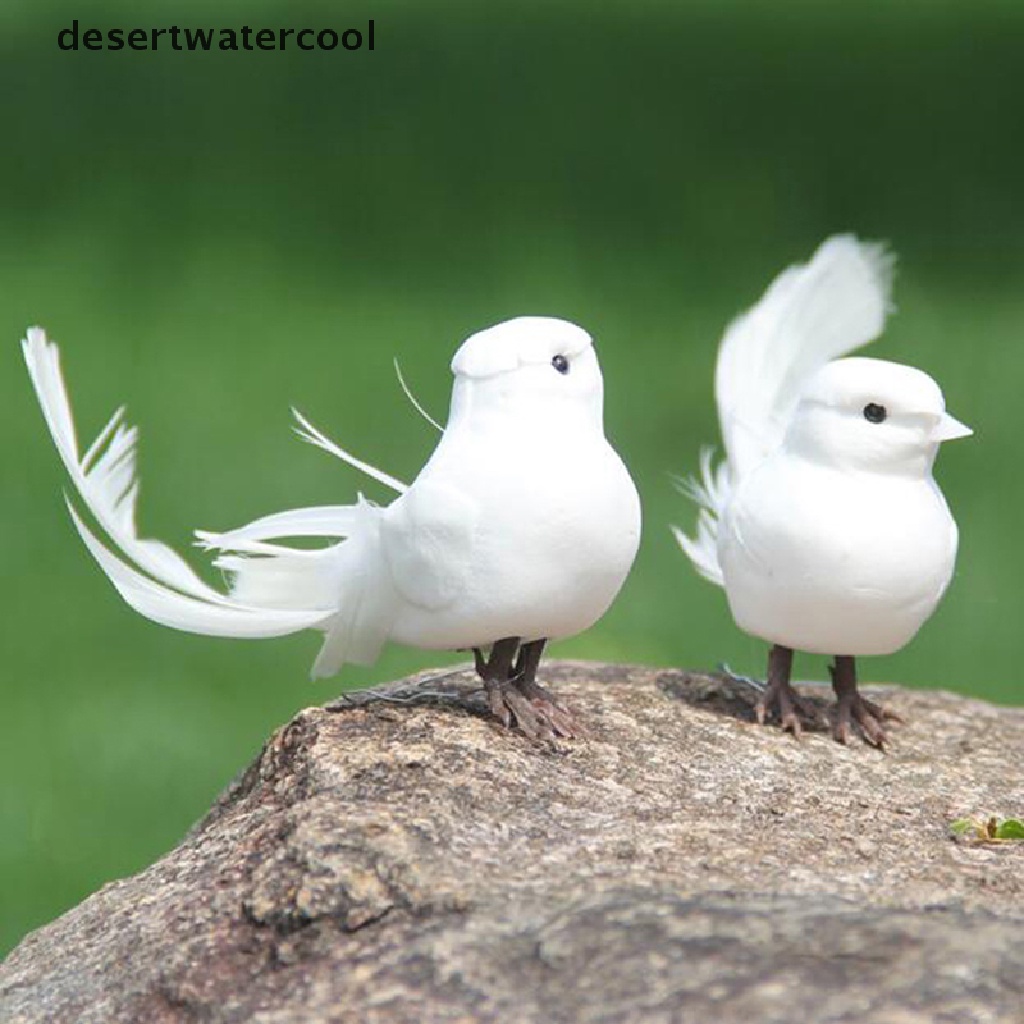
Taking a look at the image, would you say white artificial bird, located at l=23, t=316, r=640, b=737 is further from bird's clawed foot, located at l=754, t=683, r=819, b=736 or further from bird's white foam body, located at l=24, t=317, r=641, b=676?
bird's clawed foot, located at l=754, t=683, r=819, b=736

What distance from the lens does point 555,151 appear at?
7.33m

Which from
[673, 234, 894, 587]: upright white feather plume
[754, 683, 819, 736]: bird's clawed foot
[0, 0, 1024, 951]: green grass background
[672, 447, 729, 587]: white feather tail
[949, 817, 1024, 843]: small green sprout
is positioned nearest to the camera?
[949, 817, 1024, 843]: small green sprout

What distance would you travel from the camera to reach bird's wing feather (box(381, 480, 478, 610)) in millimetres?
2857

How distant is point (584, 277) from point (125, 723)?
8.54 ft

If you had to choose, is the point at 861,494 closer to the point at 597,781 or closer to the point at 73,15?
the point at 597,781

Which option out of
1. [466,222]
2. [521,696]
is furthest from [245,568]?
[466,222]

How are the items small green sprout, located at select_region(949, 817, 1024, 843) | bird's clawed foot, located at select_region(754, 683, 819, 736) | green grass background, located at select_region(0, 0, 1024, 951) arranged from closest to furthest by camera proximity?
small green sprout, located at select_region(949, 817, 1024, 843) < bird's clawed foot, located at select_region(754, 683, 819, 736) < green grass background, located at select_region(0, 0, 1024, 951)

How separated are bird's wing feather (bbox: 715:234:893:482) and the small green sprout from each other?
3.41 feet

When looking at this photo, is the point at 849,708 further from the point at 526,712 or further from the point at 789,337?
the point at 789,337

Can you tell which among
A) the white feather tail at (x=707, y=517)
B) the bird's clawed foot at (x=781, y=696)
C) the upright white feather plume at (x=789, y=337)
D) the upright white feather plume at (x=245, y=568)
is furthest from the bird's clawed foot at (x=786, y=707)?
the upright white feather plume at (x=245, y=568)

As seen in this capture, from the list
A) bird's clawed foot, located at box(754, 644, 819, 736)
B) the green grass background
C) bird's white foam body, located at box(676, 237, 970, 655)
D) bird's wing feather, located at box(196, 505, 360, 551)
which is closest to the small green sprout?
bird's white foam body, located at box(676, 237, 970, 655)

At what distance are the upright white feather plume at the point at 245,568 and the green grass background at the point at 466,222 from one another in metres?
2.48

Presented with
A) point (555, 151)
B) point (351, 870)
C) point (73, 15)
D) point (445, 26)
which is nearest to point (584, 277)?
point (555, 151)

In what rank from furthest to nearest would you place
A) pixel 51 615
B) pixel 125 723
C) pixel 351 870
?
pixel 51 615 → pixel 125 723 → pixel 351 870
